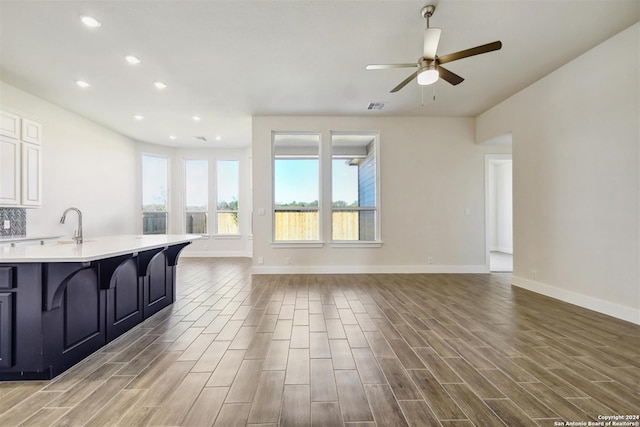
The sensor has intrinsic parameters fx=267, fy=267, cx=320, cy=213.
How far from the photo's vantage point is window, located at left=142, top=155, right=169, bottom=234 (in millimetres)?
7055

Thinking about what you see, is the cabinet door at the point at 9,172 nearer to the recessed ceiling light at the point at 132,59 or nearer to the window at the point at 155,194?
the recessed ceiling light at the point at 132,59

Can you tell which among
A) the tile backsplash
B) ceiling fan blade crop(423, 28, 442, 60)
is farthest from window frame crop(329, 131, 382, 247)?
the tile backsplash

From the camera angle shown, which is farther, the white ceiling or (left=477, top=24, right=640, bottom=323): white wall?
(left=477, top=24, right=640, bottom=323): white wall

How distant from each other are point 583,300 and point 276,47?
4.75 m

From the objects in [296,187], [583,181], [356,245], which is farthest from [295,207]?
[583,181]

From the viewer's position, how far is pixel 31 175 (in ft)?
12.5

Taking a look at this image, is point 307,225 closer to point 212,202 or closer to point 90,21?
point 212,202

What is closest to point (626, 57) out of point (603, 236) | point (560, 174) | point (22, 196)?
point (560, 174)

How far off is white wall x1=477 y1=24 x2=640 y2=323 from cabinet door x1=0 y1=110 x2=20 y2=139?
7219 mm

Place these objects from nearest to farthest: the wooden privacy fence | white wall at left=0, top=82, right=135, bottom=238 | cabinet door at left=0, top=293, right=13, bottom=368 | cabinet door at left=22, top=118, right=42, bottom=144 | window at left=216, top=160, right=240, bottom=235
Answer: cabinet door at left=0, top=293, right=13, bottom=368, cabinet door at left=22, top=118, right=42, bottom=144, white wall at left=0, top=82, right=135, bottom=238, the wooden privacy fence, window at left=216, top=160, right=240, bottom=235

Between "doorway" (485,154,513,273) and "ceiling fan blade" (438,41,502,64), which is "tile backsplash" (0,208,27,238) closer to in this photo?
"ceiling fan blade" (438,41,502,64)

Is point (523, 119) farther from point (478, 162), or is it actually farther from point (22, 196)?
point (22, 196)

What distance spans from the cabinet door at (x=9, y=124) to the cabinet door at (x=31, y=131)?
8cm

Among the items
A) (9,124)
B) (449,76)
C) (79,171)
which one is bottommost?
(79,171)
